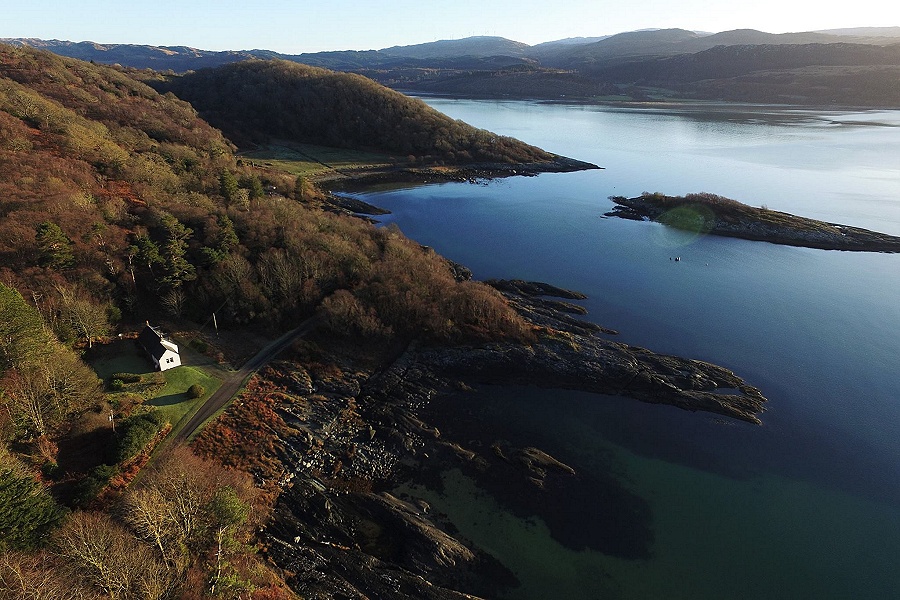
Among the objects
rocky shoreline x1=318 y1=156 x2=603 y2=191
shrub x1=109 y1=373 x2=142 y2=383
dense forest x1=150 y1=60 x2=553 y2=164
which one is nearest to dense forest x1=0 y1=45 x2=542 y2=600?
shrub x1=109 y1=373 x2=142 y2=383

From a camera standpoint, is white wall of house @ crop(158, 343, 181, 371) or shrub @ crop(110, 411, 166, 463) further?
white wall of house @ crop(158, 343, 181, 371)

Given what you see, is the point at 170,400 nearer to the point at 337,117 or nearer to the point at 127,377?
the point at 127,377

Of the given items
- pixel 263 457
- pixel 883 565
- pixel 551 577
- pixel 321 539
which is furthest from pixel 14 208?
pixel 883 565

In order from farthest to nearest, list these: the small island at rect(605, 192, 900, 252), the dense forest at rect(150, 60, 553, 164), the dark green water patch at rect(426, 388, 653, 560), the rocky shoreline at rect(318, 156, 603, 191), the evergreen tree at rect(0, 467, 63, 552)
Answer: the dense forest at rect(150, 60, 553, 164) → the rocky shoreline at rect(318, 156, 603, 191) → the small island at rect(605, 192, 900, 252) → the dark green water patch at rect(426, 388, 653, 560) → the evergreen tree at rect(0, 467, 63, 552)

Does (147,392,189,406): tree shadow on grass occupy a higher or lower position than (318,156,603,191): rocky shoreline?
lower

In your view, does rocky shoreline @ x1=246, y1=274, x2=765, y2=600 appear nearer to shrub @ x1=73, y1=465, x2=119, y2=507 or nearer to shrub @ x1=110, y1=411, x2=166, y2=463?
shrub @ x1=110, y1=411, x2=166, y2=463

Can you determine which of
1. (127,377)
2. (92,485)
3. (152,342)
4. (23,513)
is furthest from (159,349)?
(23,513)

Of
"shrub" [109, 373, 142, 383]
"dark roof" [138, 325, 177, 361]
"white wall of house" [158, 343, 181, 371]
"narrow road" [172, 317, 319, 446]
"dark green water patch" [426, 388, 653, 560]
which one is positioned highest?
"dark roof" [138, 325, 177, 361]
